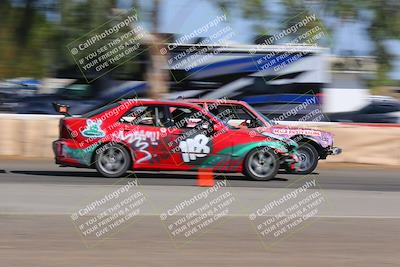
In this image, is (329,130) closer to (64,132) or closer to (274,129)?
(274,129)

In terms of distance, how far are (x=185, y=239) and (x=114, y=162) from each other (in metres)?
5.87

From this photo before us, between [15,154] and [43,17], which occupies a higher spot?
[43,17]

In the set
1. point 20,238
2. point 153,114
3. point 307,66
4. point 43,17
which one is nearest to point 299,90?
point 307,66

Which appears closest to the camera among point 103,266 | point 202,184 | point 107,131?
point 103,266

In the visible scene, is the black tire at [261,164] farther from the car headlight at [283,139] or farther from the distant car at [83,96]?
the distant car at [83,96]

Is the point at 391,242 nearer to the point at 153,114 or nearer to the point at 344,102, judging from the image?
the point at 153,114

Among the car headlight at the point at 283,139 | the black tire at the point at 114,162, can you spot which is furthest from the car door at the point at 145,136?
the car headlight at the point at 283,139

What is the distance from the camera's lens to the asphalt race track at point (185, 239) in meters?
6.40

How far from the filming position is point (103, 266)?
237 inches

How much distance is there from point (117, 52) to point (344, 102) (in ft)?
34.9

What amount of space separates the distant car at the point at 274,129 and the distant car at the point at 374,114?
12131mm

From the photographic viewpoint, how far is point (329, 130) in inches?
709

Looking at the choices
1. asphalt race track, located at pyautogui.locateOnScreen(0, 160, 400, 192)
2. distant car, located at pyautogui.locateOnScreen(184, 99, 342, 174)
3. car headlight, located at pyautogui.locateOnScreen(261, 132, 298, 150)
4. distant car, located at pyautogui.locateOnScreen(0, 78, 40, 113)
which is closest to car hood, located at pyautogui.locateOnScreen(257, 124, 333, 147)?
distant car, located at pyautogui.locateOnScreen(184, 99, 342, 174)

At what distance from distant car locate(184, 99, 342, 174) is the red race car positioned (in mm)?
801
